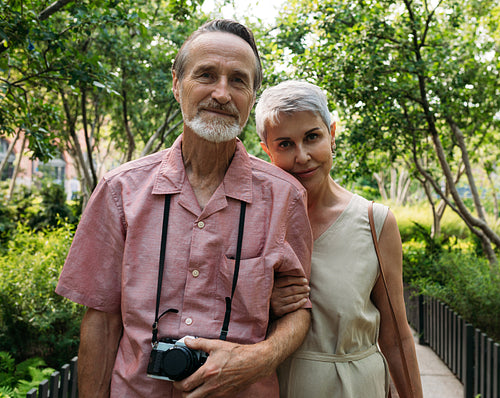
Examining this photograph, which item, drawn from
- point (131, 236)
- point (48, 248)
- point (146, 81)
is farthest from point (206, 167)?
→ point (146, 81)

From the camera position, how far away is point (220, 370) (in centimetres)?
157

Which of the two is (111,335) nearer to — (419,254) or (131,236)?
(131,236)

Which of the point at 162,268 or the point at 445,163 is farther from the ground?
the point at 445,163

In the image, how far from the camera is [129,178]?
6.00 feet

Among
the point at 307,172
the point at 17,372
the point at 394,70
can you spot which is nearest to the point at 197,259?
the point at 307,172

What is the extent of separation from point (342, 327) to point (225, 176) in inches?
32.6

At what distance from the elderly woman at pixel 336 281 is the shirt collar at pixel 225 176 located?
33 centimetres

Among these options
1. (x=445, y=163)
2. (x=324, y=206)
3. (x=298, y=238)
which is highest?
(x=445, y=163)

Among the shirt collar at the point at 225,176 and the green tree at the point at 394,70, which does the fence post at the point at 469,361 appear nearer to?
the green tree at the point at 394,70

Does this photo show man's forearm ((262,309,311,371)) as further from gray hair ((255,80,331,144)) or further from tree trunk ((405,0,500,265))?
tree trunk ((405,0,500,265))

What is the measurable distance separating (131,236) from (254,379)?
67 cm

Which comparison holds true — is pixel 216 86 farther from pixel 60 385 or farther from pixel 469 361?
pixel 469 361

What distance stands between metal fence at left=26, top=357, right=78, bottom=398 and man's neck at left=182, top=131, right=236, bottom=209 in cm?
208

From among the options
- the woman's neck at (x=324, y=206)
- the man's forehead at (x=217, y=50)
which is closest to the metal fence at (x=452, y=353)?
the woman's neck at (x=324, y=206)
